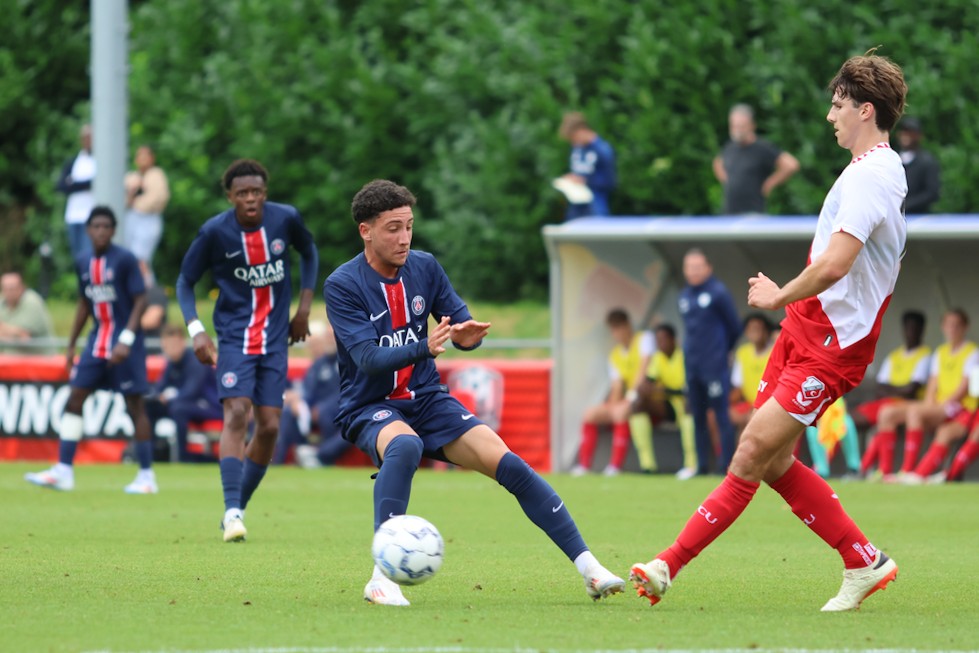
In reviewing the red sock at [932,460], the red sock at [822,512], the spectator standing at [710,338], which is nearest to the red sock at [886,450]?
the red sock at [932,460]

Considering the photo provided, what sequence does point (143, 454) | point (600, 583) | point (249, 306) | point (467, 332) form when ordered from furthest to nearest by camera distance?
point (143, 454) < point (249, 306) < point (600, 583) < point (467, 332)

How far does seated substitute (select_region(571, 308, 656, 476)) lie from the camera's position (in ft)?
57.8

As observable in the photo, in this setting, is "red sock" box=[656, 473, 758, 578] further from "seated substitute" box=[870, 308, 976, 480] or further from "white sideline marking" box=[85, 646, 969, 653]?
"seated substitute" box=[870, 308, 976, 480]

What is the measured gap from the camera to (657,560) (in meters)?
7.12

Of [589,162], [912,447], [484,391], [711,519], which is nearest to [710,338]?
[912,447]

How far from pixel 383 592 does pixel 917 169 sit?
10.9 meters

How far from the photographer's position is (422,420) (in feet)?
24.6

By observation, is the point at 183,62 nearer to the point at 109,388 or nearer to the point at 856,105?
the point at 109,388

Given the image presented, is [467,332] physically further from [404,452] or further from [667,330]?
[667,330]

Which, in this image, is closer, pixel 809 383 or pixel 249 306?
pixel 809 383

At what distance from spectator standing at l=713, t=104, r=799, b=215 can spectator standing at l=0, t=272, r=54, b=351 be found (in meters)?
8.46

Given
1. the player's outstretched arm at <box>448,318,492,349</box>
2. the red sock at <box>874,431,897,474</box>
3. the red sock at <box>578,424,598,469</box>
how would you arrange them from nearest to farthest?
the player's outstretched arm at <box>448,318,492,349</box>
the red sock at <box>874,431,897,474</box>
the red sock at <box>578,424,598,469</box>

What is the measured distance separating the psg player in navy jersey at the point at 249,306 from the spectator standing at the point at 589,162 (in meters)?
8.95

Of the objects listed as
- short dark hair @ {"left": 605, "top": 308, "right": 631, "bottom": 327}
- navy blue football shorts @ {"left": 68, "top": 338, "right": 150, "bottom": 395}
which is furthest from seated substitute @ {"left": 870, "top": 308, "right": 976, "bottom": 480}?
navy blue football shorts @ {"left": 68, "top": 338, "right": 150, "bottom": 395}
